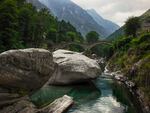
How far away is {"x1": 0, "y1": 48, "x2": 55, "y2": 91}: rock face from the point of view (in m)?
27.1

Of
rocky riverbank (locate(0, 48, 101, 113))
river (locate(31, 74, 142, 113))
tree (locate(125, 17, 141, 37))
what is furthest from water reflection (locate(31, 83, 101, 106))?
tree (locate(125, 17, 141, 37))

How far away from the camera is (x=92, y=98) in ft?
153

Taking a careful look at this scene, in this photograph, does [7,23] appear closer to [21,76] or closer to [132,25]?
→ [21,76]

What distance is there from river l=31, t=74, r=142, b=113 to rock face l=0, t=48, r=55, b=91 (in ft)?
24.1

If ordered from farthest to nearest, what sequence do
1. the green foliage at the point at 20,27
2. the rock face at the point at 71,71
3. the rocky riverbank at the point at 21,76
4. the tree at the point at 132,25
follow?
1. the tree at the point at 132,25
2. the green foliage at the point at 20,27
3. the rock face at the point at 71,71
4. the rocky riverbank at the point at 21,76

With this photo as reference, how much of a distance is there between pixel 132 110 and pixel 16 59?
17.1 meters

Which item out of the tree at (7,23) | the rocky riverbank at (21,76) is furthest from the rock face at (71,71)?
the rocky riverbank at (21,76)

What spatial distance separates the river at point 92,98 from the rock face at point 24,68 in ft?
24.1

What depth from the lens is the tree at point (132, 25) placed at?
110375 millimetres

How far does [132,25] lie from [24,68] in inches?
3480

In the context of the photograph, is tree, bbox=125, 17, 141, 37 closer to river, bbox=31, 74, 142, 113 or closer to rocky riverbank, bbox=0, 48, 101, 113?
river, bbox=31, 74, 142, 113

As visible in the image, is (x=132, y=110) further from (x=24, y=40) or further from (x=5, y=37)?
(x=24, y=40)

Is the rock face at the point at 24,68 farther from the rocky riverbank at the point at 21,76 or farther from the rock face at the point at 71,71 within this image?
the rock face at the point at 71,71

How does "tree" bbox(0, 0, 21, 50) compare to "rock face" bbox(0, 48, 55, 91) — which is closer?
"rock face" bbox(0, 48, 55, 91)
